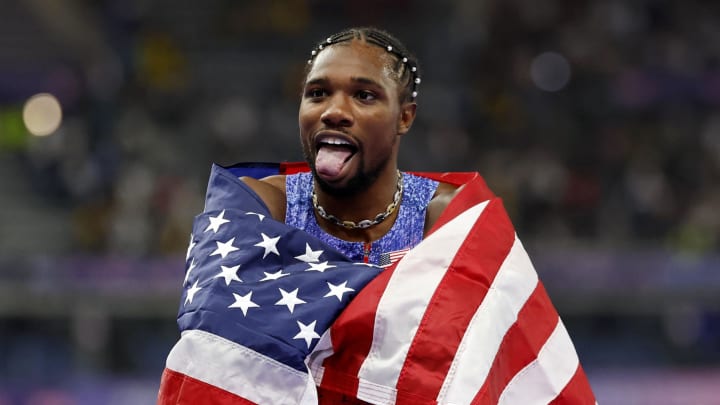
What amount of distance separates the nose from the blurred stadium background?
228 inches

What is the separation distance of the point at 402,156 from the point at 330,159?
7.84 m

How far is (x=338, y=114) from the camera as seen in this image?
2.45 metres

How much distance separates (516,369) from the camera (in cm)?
240

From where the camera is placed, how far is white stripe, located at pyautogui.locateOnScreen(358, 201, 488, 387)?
2221 mm

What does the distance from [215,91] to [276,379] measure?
30.9 feet

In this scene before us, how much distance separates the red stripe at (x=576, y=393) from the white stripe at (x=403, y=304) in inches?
17.4

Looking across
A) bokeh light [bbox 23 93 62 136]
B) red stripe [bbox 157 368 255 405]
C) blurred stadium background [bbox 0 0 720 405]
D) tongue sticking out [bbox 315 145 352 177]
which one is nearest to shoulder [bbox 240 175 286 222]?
tongue sticking out [bbox 315 145 352 177]

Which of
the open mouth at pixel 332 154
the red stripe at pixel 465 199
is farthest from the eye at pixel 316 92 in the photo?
the red stripe at pixel 465 199

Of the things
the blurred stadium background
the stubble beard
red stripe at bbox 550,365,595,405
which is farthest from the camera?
the blurred stadium background

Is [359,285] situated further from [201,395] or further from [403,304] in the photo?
[201,395]

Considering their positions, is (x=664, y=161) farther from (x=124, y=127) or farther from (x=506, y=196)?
(x=124, y=127)

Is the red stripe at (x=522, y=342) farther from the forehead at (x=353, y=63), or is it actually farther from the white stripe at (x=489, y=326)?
the forehead at (x=353, y=63)

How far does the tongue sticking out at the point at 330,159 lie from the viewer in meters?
2.47

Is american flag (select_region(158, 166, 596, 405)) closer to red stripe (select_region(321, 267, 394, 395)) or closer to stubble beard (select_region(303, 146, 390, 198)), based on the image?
red stripe (select_region(321, 267, 394, 395))
